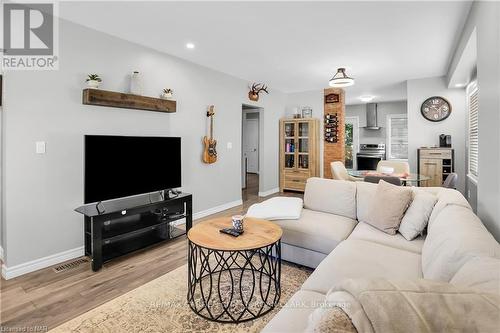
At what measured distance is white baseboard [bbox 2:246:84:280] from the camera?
2570 mm

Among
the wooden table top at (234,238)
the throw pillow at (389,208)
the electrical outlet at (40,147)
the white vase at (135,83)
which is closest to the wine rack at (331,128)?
the throw pillow at (389,208)

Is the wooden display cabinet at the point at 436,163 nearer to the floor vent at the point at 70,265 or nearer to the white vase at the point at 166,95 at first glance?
the white vase at the point at 166,95

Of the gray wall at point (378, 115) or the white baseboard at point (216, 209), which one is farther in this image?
the gray wall at point (378, 115)

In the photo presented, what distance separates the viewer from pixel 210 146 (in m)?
4.55

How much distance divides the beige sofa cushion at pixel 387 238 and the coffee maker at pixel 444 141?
12.4 feet

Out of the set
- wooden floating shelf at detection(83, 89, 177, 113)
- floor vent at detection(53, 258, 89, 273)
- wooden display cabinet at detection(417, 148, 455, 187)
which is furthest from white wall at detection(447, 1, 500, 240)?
floor vent at detection(53, 258, 89, 273)

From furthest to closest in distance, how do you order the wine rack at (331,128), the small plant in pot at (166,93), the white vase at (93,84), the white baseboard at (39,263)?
the wine rack at (331,128), the small plant in pot at (166,93), the white vase at (93,84), the white baseboard at (39,263)

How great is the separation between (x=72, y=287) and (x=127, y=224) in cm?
85

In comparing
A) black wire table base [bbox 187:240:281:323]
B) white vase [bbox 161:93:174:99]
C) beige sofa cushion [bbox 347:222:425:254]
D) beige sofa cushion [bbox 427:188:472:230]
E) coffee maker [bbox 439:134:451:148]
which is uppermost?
white vase [bbox 161:93:174:99]

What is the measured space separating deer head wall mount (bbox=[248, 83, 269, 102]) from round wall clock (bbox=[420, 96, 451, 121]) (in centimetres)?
320

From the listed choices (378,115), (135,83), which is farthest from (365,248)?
(378,115)

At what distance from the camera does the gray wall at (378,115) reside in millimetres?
8516

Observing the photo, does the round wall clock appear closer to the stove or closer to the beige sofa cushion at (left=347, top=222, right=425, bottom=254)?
the stove

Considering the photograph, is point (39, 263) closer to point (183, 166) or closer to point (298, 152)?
point (183, 166)
